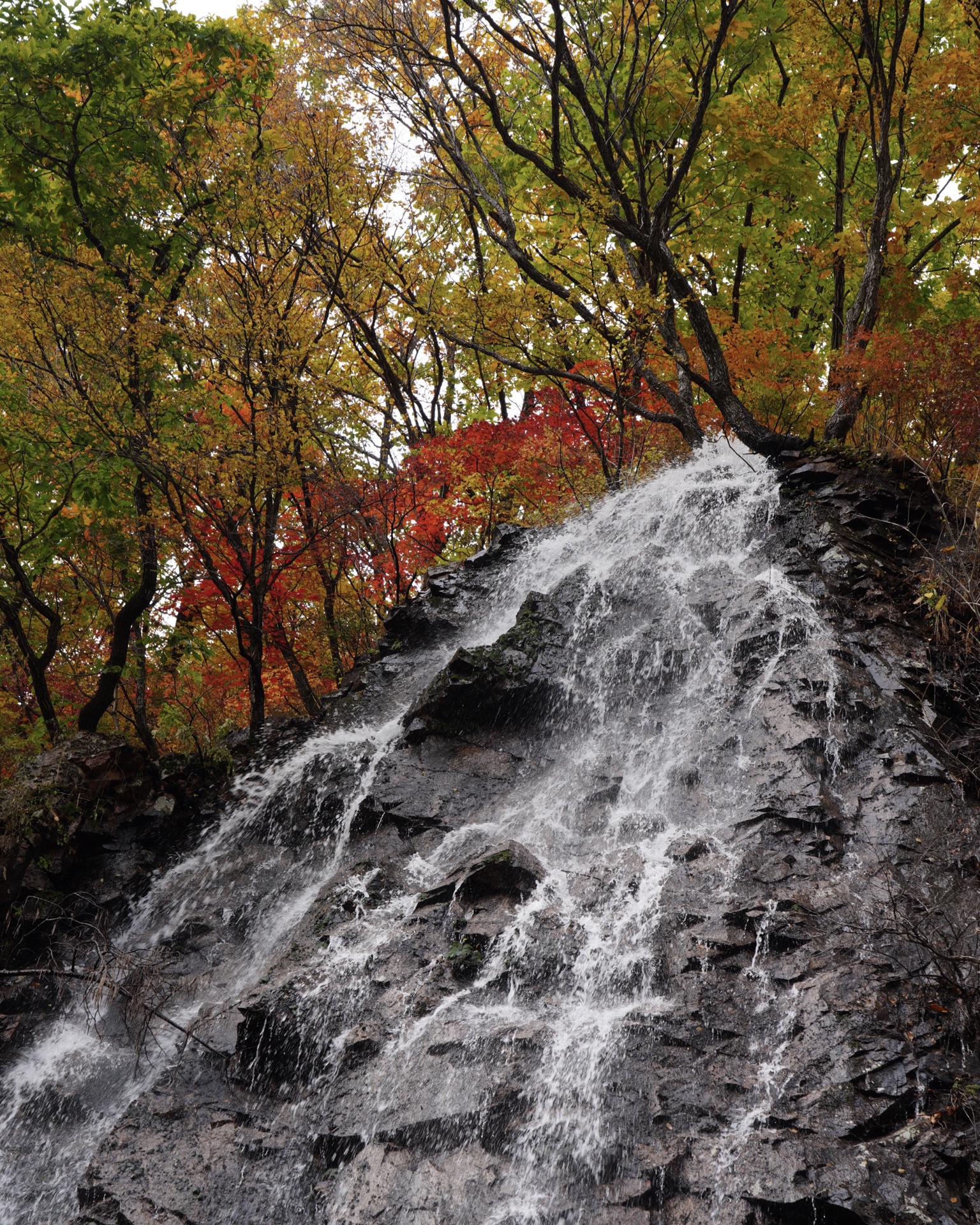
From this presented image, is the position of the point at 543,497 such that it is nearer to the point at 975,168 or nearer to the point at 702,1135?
the point at 975,168

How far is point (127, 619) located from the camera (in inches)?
414

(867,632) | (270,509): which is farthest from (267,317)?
(867,632)

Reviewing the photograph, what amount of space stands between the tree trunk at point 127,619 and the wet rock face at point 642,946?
355cm

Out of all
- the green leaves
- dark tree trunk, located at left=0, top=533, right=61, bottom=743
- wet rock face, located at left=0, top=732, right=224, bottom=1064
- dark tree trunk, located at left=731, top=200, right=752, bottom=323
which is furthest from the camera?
dark tree trunk, located at left=731, top=200, right=752, bottom=323

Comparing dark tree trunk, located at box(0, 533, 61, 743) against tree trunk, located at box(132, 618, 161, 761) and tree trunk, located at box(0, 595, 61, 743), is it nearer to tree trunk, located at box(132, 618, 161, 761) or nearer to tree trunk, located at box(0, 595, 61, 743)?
tree trunk, located at box(0, 595, 61, 743)

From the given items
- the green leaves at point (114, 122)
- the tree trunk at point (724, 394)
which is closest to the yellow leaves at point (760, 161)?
the tree trunk at point (724, 394)

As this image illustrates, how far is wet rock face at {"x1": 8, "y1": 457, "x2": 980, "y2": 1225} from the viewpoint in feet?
14.4

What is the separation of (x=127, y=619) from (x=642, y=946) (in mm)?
8239

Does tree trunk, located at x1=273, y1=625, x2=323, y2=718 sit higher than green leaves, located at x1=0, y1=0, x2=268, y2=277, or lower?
lower

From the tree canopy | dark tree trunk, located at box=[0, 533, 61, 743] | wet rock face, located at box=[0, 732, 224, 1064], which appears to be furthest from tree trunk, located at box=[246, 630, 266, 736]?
dark tree trunk, located at box=[0, 533, 61, 743]

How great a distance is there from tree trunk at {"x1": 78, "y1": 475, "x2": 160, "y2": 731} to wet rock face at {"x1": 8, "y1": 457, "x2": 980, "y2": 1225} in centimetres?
355

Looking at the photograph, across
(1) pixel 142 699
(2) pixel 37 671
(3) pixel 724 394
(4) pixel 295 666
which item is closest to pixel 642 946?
(3) pixel 724 394

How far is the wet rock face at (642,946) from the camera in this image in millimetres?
4375

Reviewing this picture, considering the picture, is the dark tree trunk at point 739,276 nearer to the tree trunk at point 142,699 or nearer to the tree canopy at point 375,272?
the tree canopy at point 375,272
